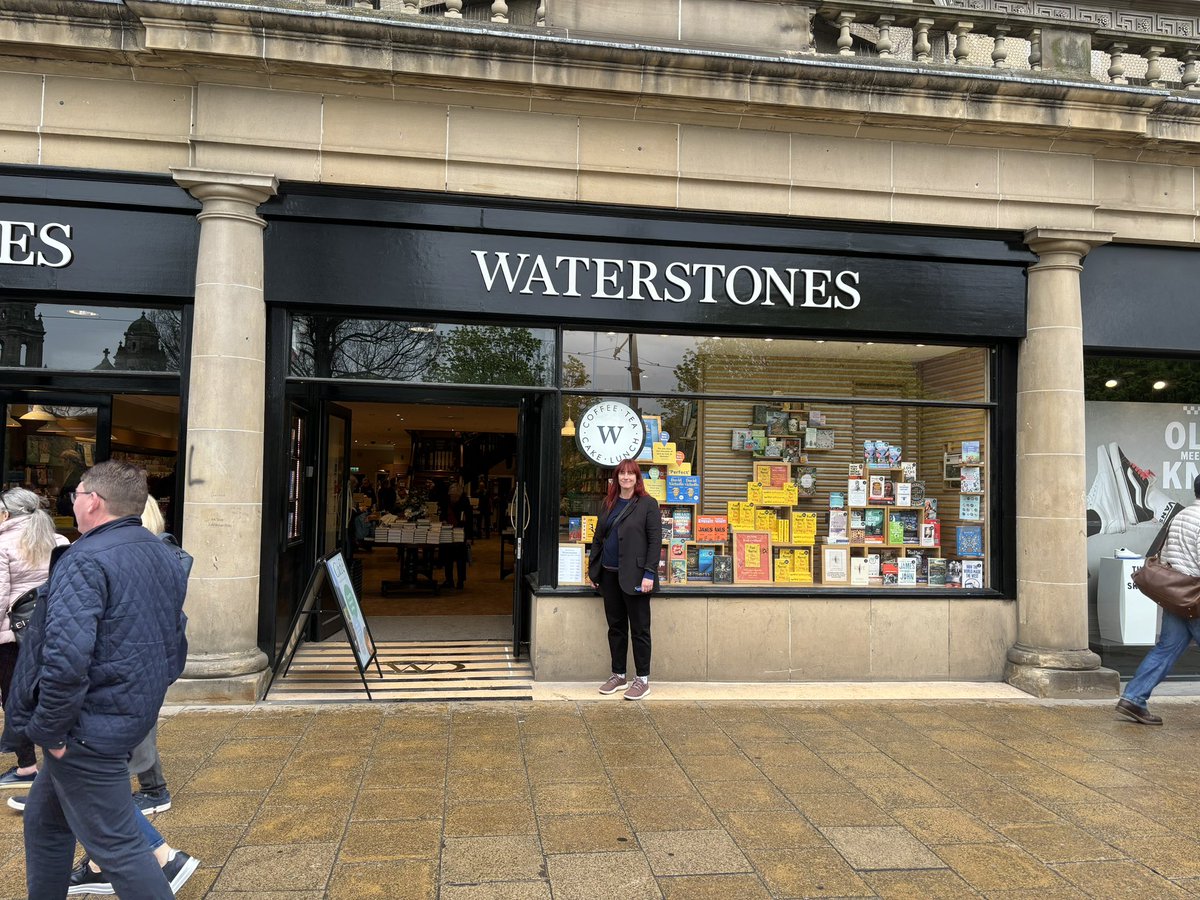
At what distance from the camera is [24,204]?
636 cm

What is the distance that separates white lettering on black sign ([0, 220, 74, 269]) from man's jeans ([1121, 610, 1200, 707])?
8.84 meters

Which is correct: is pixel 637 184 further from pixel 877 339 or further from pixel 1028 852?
pixel 1028 852

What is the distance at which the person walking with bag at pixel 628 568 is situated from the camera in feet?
21.4

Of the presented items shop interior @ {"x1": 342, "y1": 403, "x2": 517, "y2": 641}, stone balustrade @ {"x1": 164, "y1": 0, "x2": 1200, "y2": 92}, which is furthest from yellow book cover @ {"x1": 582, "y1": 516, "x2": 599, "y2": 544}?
stone balustrade @ {"x1": 164, "y1": 0, "x2": 1200, "y2": 92}

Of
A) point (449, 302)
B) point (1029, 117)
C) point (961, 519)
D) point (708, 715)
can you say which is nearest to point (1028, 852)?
point (708, 715)

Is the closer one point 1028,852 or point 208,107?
point 1028,852

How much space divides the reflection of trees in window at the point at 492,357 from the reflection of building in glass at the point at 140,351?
7.23 ft

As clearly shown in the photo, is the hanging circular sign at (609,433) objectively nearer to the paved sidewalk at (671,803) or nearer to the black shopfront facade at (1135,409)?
the paved sidewalk at (671,803)

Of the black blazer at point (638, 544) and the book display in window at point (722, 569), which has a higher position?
the black blazer at point (638, 544)

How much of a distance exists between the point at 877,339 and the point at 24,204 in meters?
7.23

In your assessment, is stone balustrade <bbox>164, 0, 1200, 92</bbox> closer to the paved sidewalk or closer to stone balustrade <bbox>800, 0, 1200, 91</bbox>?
stone balustrade <bbox>800, 0, 1200, 91</bbox>

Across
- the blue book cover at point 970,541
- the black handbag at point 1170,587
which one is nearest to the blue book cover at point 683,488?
the blue book cover at point 970,541

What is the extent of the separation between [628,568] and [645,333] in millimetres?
2150

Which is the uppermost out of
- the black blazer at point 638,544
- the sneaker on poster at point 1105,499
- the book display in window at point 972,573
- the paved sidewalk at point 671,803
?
the sneaker on poster at point 1105,499
